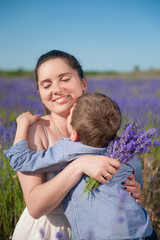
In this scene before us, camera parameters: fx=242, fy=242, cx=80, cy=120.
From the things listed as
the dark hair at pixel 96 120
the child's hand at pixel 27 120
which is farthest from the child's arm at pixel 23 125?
the dark hair at pixel 96 120

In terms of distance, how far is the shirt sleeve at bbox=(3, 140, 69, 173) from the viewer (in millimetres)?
1307

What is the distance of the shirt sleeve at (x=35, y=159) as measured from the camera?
4.29 ft

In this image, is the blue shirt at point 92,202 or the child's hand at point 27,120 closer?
the blue shirt at point 92,202

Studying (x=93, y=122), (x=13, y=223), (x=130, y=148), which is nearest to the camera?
(x=130, y=148)

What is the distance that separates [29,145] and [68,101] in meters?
0.42

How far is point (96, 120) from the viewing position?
4.28ft

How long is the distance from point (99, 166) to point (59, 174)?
23 centimetres

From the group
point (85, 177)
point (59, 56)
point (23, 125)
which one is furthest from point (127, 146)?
point (59, 56)

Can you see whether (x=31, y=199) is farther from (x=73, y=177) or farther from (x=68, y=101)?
(x=68, y=101)

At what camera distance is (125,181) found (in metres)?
1.39

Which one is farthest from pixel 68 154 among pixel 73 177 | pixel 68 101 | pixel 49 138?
pixel 68 101

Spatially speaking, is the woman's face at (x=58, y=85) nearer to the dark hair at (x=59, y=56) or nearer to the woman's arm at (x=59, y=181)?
the dark hair at (x=59, y=56)

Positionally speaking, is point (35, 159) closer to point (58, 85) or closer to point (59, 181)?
point (59, 181)

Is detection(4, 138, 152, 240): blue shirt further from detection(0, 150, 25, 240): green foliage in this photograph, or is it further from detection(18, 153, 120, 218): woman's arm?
detection(0, 150, 25, 240): green foliage
